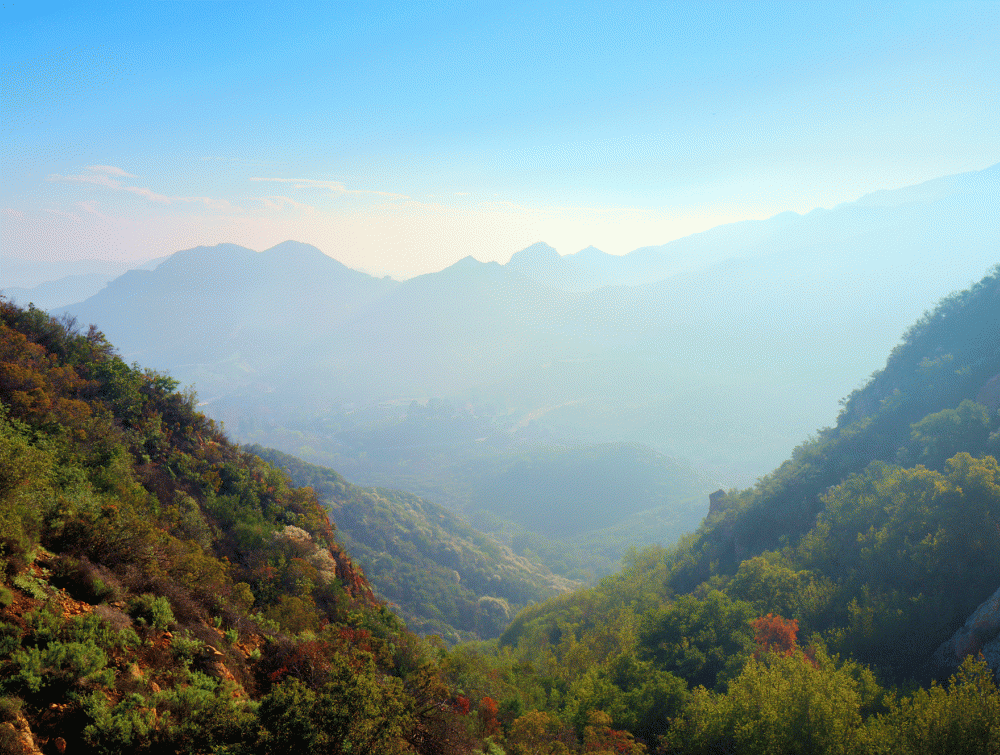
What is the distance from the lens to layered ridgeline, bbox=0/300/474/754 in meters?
10.1

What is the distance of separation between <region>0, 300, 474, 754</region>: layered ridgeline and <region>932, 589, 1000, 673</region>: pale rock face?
96.2 ft

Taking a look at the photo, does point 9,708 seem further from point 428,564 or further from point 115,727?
point 428,564

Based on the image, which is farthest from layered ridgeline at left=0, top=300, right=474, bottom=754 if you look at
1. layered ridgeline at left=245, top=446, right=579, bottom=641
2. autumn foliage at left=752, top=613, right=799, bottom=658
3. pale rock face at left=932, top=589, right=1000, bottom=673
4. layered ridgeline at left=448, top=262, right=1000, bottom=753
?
layered ridgeline at left=245, top=446, right=579, bottom=641

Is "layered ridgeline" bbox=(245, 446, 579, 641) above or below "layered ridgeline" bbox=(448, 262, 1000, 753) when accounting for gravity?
below

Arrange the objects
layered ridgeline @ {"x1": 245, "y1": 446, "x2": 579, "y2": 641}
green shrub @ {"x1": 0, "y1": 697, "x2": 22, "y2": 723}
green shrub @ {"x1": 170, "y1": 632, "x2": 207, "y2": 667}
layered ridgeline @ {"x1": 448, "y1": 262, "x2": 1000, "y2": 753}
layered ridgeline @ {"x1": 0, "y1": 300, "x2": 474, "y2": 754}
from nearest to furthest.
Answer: green shrub @ {"x1": 0, "y1": 697, "x2": 22, "y2": 723} → layered ridgeline @ {"x1": 0, "y1": 300, "x2": 474, "y2": 754} → green shrub @ {"x1": 170, "y1": 632, "x2": 207, "y2": 667} → layered ridgeline @ {"x1": 448, "y1": 262, "x2": 1000, "y2": 753} → layered ridgeline @ {"x1": 245, "y1": 446, "x2": 579, "y2": 641}

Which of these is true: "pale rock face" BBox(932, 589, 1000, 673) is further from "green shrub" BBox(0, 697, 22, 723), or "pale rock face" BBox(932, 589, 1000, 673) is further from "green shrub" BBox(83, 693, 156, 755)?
"green shrub" BBox(0, 697, 22, 723)

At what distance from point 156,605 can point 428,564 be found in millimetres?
116812

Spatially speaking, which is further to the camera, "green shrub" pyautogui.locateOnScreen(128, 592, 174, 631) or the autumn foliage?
the autumn foliage

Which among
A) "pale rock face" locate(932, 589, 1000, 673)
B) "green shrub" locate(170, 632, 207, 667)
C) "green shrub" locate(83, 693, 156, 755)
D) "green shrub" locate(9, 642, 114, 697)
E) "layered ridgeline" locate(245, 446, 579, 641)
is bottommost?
"layered ridgeline" locate(245, 446, 579, 641)

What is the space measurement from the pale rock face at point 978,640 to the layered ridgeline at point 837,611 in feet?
0.42

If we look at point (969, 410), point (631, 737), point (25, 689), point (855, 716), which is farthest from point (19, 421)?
point (969, 410)

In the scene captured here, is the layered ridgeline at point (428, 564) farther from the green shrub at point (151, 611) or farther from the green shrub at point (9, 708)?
the green shrub at point (9, 708)

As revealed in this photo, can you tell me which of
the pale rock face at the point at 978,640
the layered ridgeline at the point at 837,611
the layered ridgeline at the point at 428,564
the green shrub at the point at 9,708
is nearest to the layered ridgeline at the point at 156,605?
the green shrub at the point at 9,708

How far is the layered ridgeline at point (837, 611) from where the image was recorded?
Answer: 829 inches
